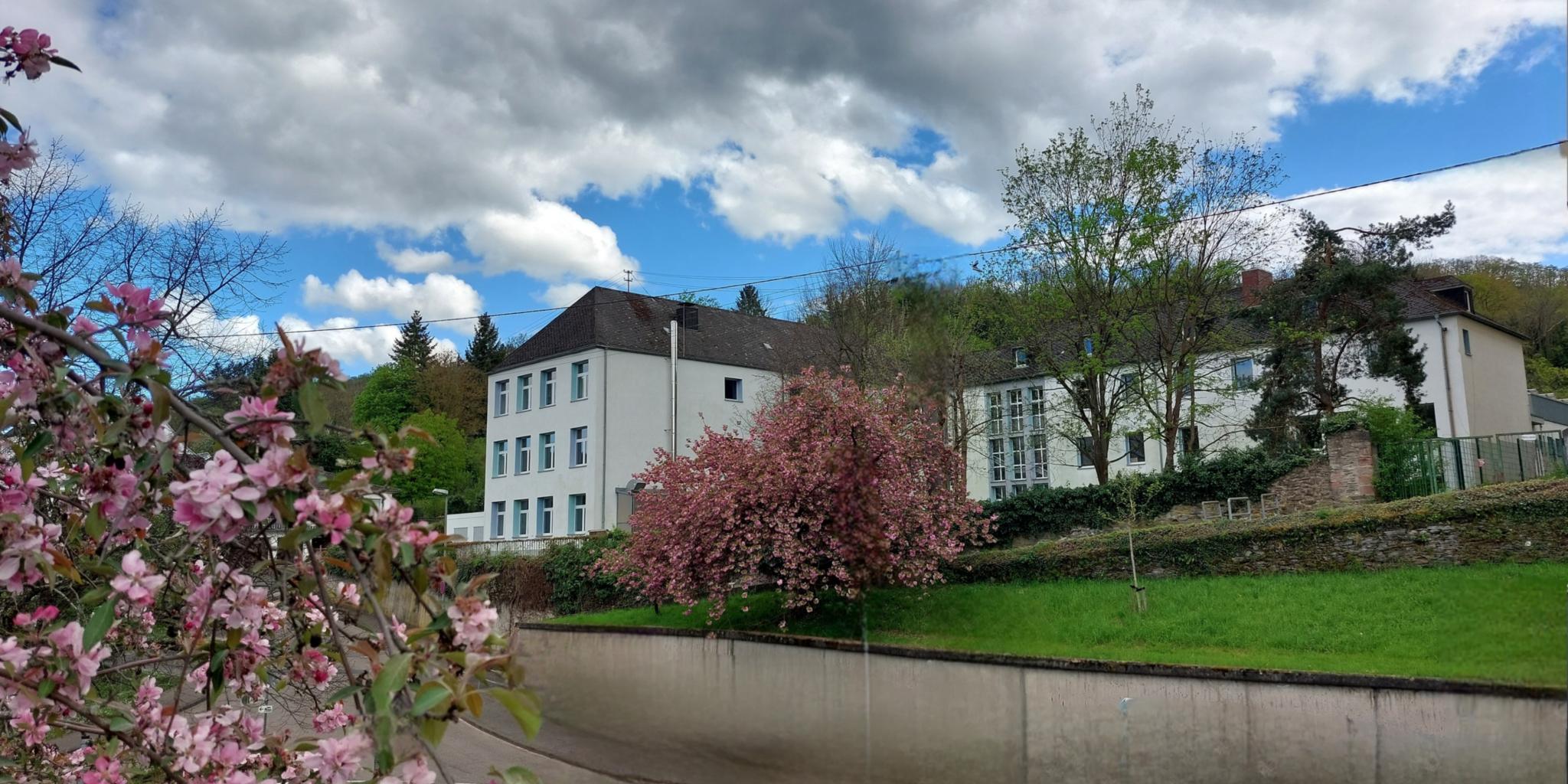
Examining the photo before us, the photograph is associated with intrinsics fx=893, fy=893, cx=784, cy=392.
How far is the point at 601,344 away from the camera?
49.1ft

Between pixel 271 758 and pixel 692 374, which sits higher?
pixel 692 374

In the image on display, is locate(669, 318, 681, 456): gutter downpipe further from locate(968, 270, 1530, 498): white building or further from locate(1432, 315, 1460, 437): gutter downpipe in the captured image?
A: locate(1432, 315, 1460, 437): gutter downpipe

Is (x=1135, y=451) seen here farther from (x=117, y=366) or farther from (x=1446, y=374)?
(x=117, y=366)

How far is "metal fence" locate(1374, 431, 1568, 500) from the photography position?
4.24 metres

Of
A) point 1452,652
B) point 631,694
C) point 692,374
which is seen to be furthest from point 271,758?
point 692,374

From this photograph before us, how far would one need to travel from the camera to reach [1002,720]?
4.68 m

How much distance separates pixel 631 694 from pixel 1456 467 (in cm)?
517

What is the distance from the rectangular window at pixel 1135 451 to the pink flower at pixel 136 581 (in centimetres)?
1004

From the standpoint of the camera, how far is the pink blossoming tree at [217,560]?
76 centimetres

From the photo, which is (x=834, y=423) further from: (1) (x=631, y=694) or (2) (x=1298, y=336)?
(2) (x=1298, y=336)

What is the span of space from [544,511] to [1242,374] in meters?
11.1

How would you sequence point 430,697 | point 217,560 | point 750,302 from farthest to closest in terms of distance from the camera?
A: 1. point 750,302
2. point 217,560
3. point 430,697

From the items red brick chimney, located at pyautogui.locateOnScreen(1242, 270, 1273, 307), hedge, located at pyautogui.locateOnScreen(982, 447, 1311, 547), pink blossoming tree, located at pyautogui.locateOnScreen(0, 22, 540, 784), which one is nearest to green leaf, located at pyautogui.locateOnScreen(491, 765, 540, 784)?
pink blossoming tree, located at pyautogui.locateOnScreen(0, 22, 540, 784)

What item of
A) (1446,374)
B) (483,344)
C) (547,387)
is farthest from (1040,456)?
(483,344)
